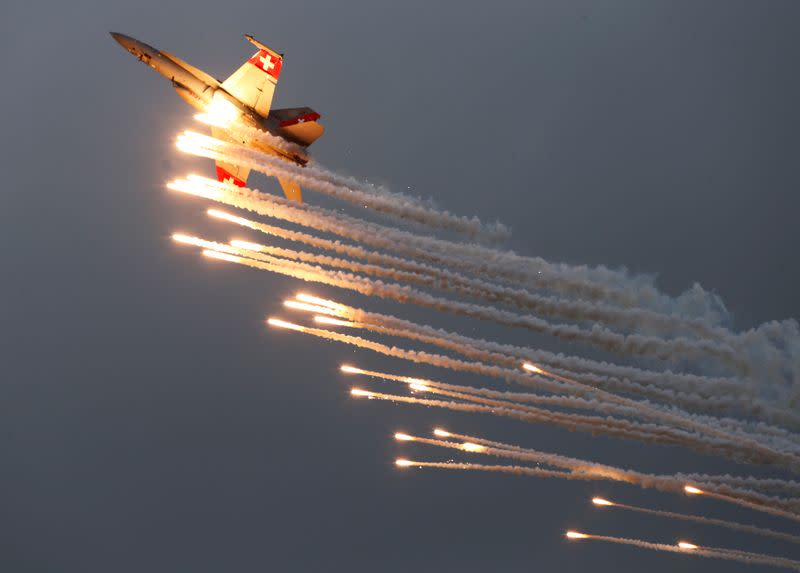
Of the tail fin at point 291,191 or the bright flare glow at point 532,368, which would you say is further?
the tail fin at point 291,191

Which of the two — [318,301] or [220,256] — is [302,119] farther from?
[318,301]

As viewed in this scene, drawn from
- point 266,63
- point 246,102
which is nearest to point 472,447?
point 246,102

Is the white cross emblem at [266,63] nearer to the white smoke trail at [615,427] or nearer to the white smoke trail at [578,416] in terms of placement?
the white smoke trail at [615,427]

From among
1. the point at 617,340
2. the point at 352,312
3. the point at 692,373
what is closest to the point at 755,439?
the point at 692,373

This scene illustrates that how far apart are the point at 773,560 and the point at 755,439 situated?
4579mm

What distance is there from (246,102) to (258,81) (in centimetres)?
154

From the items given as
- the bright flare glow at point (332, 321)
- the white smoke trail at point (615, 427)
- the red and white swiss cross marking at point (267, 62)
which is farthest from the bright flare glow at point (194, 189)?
the red and white swiss cross marking at point (267, 62)

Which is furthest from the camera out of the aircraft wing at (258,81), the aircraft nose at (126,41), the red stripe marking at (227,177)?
the red stripe marking at (227,177)

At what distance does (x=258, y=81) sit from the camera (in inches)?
2255

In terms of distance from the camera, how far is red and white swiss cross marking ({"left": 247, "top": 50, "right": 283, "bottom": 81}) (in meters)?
57.9

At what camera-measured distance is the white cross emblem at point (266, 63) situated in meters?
58.0

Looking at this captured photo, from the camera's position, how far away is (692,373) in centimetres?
4862

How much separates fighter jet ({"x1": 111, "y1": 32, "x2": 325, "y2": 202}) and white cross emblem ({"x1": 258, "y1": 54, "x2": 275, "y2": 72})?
0.14 m

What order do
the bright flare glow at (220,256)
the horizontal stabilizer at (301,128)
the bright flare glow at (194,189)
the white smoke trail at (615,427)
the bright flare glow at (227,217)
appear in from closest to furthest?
1. the white smoke trail at (615,427)
2. the bright flare glow at (220,256)
3. the bright flare glow at (227,217)
4. the bright flare glow at (194,189)
5. the horizontal stabilizer at (301,128)
